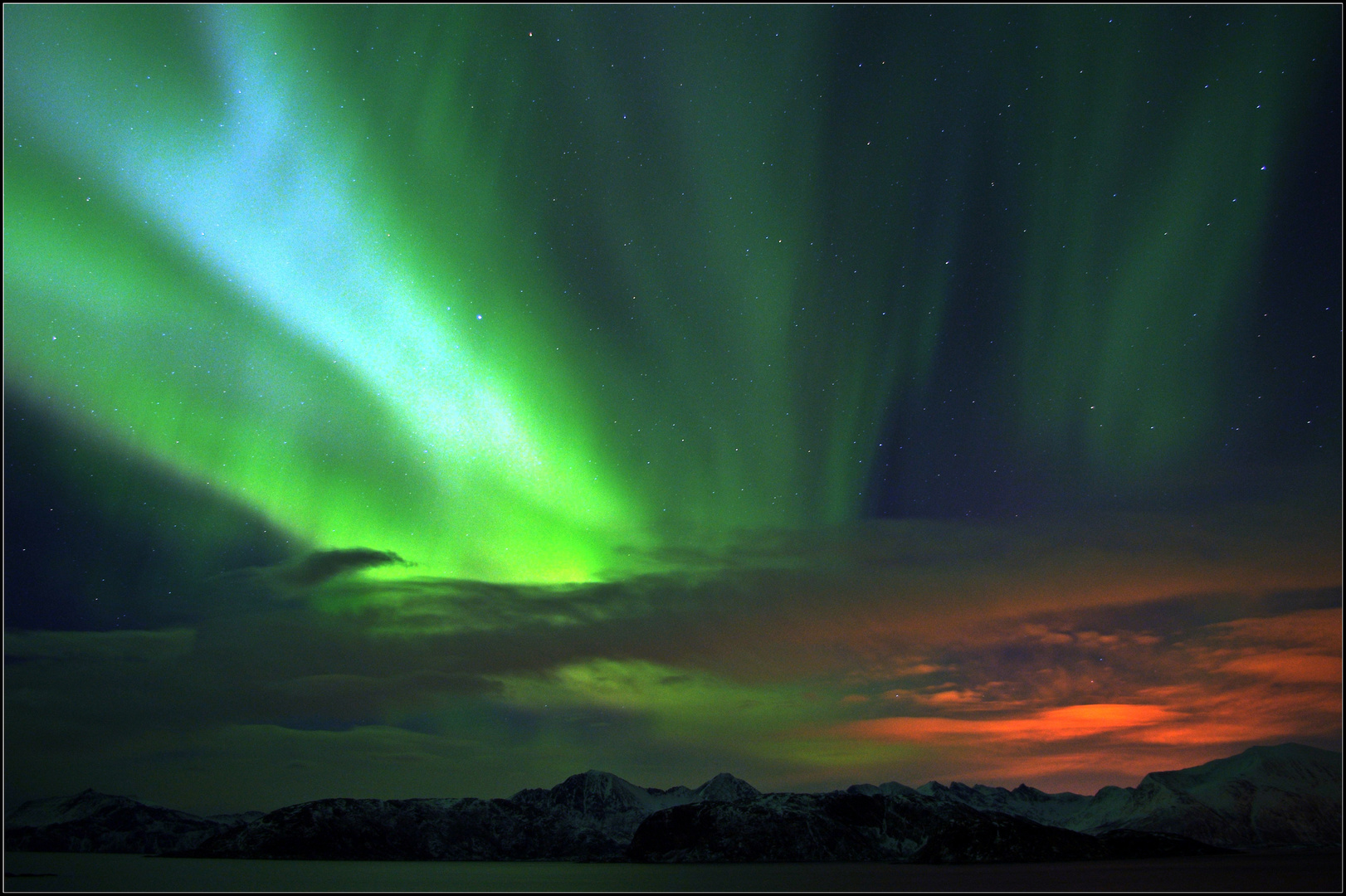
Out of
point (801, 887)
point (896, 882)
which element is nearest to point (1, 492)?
point (801, 887)

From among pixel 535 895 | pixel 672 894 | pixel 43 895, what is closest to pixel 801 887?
pixel 672 894

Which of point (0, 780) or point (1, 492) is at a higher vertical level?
point (1, 492)

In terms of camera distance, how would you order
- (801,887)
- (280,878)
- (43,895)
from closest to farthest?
(43,895)
(801,887)
(280,878)

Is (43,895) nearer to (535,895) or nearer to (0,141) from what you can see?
(535,895)

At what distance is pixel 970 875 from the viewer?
19788 cm

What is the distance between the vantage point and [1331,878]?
15175cm

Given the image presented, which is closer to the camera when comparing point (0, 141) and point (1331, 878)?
point (0, 141)

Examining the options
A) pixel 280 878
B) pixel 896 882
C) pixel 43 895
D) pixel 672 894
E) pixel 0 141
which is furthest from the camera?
pixel 280 878

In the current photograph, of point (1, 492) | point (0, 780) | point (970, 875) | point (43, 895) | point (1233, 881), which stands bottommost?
point (970, 875)

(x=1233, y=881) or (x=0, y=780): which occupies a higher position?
(x=0, y=780)

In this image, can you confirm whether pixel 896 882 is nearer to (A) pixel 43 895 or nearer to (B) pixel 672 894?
(B) pixel 672 894

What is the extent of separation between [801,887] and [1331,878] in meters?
95.6

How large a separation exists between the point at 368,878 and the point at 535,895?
75.4m

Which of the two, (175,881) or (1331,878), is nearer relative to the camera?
(1331,878)
